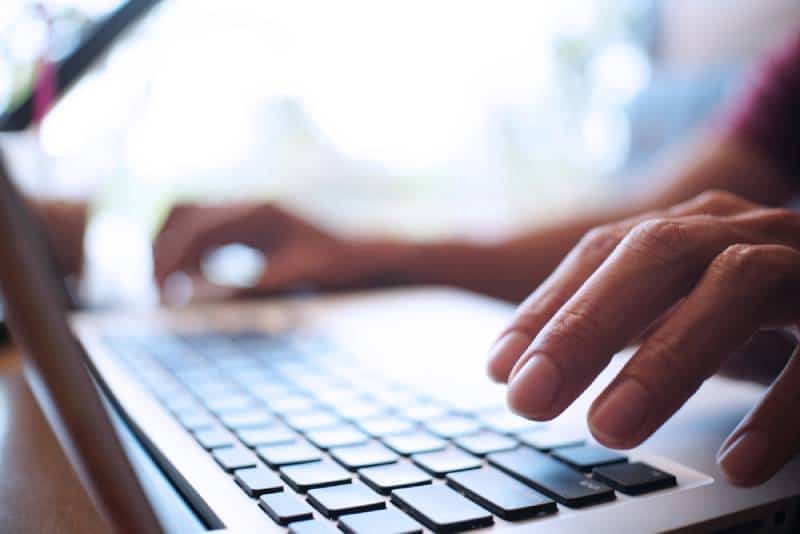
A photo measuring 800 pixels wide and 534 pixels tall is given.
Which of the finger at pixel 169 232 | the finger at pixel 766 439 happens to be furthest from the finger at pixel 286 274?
the finger at pixel 766 439

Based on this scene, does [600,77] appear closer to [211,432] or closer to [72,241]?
[72,241]

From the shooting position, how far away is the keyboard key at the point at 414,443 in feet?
1.06

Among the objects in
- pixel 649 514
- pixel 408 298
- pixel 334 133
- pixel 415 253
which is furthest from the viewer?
pixel 334 133

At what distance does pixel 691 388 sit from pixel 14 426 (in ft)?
1.11

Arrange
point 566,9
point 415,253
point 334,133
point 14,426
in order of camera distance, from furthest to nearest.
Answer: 1. point 566,9
2. point 334,133
3. point 415,253
4. point 14,426

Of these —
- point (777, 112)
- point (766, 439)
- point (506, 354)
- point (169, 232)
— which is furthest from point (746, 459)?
point (777, 112)

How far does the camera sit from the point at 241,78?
4.56 ft

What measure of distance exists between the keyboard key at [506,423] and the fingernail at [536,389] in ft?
0.22

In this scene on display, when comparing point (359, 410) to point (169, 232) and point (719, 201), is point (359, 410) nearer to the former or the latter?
point (719, 201)

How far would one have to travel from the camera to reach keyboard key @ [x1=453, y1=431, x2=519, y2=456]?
324 millimetres

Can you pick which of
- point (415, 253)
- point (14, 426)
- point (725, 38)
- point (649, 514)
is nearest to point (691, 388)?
point (649, 514)

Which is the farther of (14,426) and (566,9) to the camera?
(566,9)

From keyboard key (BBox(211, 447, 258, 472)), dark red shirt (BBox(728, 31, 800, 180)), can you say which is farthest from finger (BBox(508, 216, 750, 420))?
dark red shirt (BBox(728, 31, 800, 180))

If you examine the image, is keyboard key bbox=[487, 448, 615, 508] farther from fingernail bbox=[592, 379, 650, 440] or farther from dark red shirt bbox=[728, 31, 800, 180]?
dark red shirt bbox=[728, 31, 800, 180]
